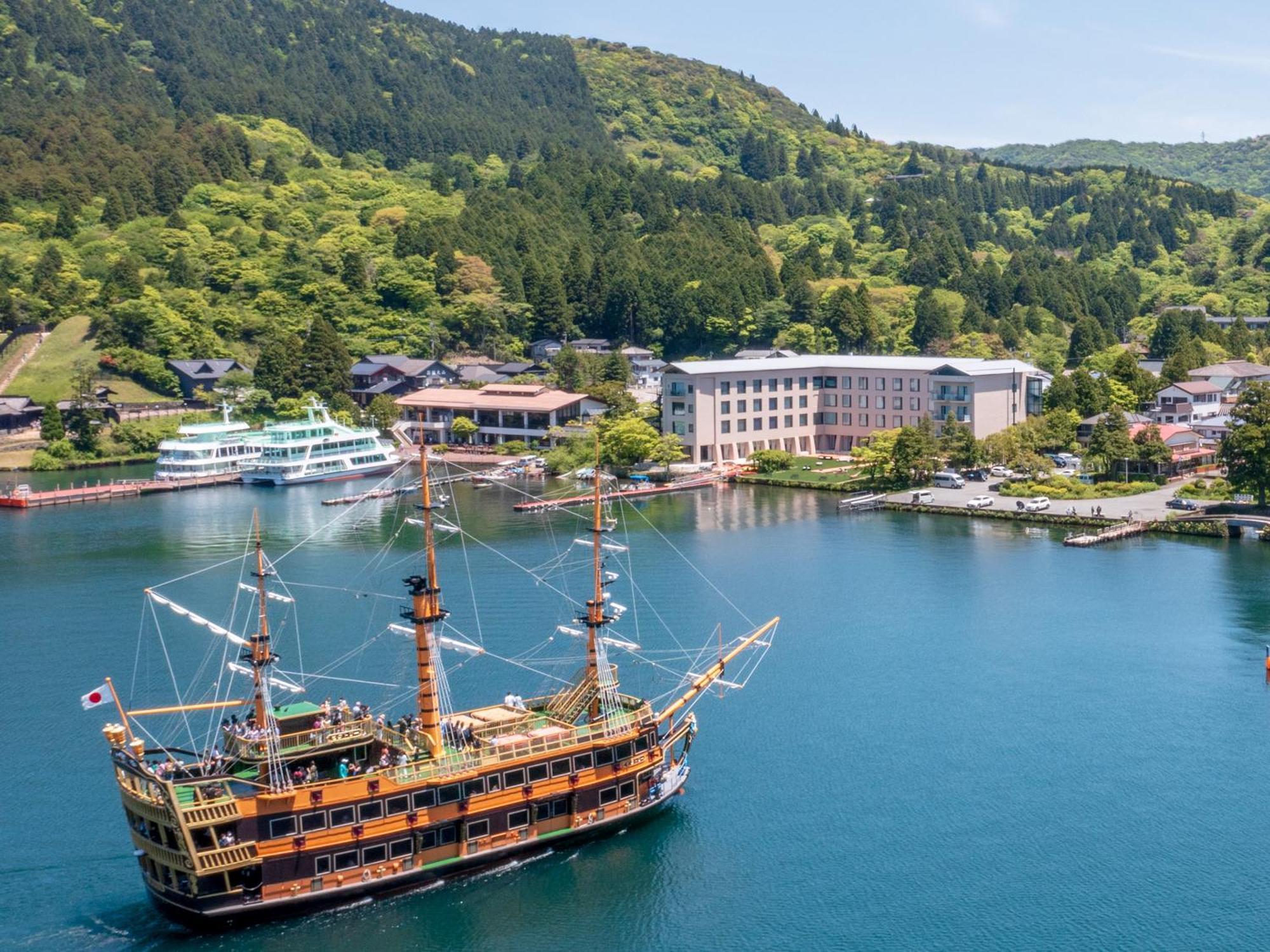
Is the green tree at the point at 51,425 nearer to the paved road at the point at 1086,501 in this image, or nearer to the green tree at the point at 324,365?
the green tree at the point at 324,365

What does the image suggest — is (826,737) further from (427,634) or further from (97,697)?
(97,697)

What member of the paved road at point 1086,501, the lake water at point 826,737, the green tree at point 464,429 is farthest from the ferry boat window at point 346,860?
the green tree at point 464,429

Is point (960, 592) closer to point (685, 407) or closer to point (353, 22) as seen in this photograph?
point (685, 407)

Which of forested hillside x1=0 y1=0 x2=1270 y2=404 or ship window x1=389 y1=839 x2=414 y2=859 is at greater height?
forested hillside x1=0 y1=0 x2=1270 y2=404

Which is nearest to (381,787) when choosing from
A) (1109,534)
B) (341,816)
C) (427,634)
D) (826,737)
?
(341,816)

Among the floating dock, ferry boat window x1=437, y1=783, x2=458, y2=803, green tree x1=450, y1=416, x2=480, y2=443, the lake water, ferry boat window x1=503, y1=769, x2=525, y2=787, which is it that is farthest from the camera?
green tree x1=450, y1=416, x2=480, y2=443

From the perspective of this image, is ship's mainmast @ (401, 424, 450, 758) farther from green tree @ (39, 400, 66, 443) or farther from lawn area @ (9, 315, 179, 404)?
lawn area @ (9, 315, 179, 404)

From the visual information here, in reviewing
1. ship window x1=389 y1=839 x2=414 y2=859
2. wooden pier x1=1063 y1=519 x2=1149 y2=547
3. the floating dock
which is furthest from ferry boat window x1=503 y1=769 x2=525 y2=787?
the floating dock
